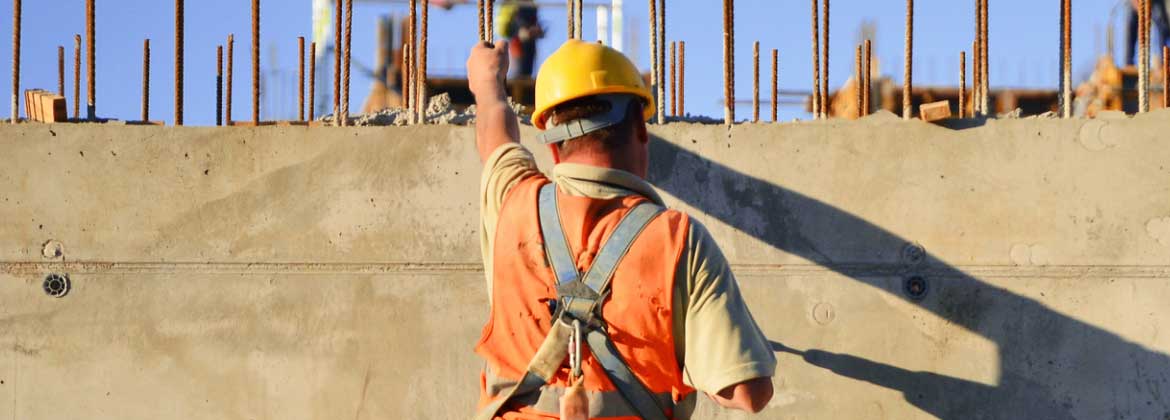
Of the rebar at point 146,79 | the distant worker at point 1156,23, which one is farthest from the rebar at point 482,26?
the distant worker at point 1156,23

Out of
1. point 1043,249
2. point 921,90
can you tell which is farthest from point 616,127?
point 921,90

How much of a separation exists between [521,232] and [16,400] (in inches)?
135

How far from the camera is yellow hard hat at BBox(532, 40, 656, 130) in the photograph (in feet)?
11.8

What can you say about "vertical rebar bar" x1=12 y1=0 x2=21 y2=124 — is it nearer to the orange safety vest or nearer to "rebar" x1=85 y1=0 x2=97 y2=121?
"rebar" x1=85 y1=0 x2=97 y2=121

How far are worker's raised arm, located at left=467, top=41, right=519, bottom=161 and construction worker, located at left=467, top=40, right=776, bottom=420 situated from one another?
0.13 m

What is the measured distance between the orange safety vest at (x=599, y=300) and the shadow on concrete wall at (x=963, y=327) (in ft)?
7.98

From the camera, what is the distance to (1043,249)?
5.91 metres

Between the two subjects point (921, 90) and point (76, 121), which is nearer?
point (76, 121)

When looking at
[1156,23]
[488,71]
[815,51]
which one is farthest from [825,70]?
[1156,23]

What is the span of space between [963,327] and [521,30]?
6813 mm

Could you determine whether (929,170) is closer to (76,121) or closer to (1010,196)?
(1010,196)

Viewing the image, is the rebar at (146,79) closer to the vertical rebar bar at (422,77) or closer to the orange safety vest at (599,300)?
the vertical rebar bar at (422,77)

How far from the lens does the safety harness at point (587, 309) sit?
3453 mm

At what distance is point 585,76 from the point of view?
3.60 m
